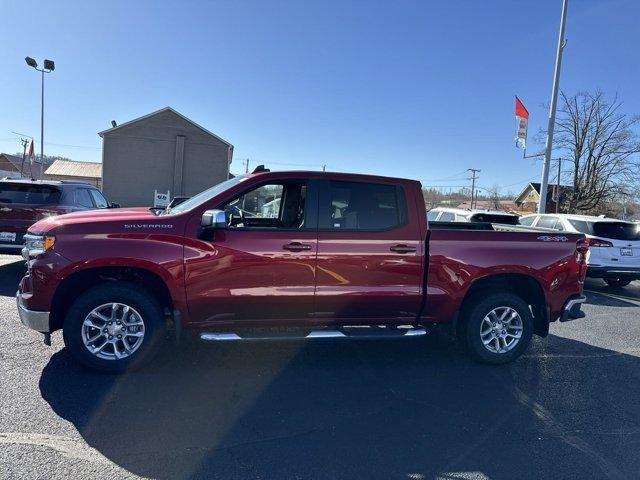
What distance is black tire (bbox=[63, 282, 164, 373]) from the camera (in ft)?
13.6

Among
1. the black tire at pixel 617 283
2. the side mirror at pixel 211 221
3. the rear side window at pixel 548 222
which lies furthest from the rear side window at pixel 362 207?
the black tire at pixel 617 283

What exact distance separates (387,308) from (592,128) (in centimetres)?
3122

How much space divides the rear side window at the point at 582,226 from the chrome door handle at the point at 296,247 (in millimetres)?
8216

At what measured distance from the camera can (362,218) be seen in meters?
4.70

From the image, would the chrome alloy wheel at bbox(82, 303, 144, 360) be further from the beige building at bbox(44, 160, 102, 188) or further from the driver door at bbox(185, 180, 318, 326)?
the beige building at bbox(44, 160, 102, 188)

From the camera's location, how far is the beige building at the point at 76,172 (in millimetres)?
49094

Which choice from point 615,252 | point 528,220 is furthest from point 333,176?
point 528,220

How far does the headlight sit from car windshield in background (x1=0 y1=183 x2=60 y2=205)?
14.5 ft

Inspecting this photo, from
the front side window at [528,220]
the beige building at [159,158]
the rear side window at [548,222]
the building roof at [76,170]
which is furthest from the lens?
the building roof at [76,170]

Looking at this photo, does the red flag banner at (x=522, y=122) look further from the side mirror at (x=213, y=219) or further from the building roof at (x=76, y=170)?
the building roof at (x=76, y=170)

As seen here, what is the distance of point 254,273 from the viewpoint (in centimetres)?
433

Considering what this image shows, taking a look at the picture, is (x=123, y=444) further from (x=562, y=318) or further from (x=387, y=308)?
(x=562, y=318)

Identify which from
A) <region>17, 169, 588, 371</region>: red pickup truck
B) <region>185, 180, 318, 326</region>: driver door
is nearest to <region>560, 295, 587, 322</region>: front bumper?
<region>17, 169, 588, 371</region>: red pickup truck

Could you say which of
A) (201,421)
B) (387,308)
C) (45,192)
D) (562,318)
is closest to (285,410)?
(201,421)
